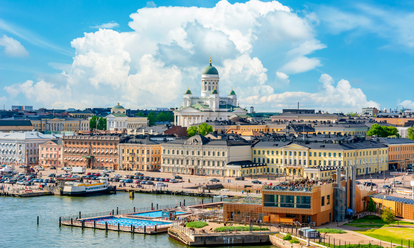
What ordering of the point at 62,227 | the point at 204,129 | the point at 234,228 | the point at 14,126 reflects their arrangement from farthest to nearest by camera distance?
the point at 14,126 → the point at 204,129 → the point at 62,227 → the point at 234,228

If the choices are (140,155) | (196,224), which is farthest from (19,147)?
(196,224)

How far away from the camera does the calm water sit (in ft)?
178

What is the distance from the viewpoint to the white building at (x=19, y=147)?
12875 centimetres

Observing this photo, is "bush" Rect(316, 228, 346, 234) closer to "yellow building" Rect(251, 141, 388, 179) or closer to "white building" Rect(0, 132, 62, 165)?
"yellow building" Rect(251, 141, 388, 179)

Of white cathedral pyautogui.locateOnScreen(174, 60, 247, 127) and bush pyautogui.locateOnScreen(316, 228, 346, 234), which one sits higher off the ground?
white cathedral pyautogui.locateOnScreen(174, 60, 247, 127)

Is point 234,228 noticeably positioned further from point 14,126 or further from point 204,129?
point 14,126

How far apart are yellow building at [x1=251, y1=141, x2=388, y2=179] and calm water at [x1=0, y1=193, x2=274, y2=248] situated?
2516 cm

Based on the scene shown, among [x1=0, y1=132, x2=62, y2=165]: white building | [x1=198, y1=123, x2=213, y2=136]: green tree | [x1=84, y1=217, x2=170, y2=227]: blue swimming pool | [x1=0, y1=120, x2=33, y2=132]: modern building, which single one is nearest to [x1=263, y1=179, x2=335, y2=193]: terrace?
[x1=84, y1=217, x2=170, y2=227]: blue swimming pool

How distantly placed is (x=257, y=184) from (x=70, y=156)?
48409 mm

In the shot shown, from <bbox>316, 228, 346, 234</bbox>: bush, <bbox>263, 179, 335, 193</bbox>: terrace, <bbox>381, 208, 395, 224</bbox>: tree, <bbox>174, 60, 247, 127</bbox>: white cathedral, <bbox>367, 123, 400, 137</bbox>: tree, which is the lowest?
<bbox>316, 228, 346, 234</bbox>: bush

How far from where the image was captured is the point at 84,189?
8369 cm

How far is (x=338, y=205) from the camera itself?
57.3 m

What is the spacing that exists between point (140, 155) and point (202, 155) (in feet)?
49.6

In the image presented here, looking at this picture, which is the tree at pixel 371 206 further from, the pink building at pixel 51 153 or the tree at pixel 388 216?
the pink building at pixel 51 153
